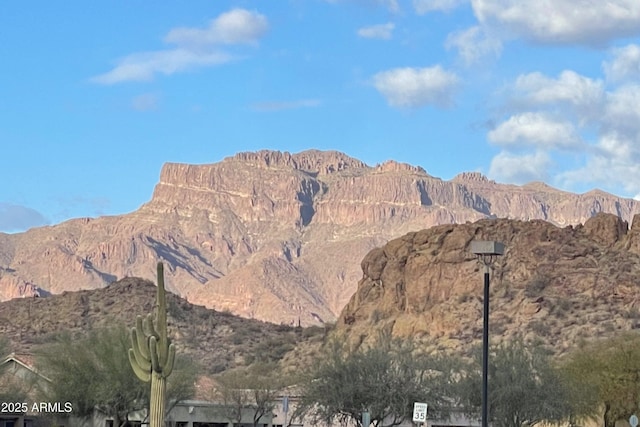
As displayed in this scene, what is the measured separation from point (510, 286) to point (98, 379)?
2472 inches

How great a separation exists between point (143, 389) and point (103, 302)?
74.6 m

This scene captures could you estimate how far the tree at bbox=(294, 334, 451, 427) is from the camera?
54000 mm

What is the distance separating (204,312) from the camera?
5389 inches

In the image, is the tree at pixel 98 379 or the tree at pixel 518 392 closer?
the tree at pixel 518 392

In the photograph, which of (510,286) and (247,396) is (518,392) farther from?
(510,286)

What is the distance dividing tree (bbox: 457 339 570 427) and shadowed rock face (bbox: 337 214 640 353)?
3934 cm

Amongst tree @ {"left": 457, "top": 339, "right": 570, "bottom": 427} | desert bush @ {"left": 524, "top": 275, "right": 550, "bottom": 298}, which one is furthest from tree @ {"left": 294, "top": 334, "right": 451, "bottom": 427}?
desert bush @ {"left": 524, "top": 275, "right": 550, "bottom": 298}

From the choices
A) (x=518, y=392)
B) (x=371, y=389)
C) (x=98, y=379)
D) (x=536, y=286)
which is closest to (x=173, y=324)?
(x=536, y=286)

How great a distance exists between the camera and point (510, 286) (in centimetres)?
11450

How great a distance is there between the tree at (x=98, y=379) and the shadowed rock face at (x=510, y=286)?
1733 inches

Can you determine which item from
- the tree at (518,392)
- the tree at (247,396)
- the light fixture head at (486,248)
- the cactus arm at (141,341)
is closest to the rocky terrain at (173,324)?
the tree at (247,396)

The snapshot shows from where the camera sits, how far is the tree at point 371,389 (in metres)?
54.0

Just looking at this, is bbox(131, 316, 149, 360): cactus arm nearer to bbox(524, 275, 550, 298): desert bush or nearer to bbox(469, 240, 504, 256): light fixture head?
bbox(469, 240, 504, 256): light fixture head

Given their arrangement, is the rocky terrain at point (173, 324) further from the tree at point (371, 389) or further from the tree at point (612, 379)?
the tree at point (371, 389)
